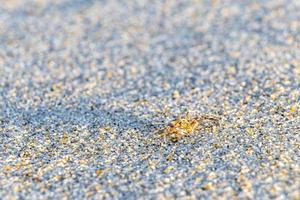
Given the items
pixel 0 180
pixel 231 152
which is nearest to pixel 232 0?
pixel 231 152

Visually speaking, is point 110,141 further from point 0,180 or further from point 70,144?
point 0,180

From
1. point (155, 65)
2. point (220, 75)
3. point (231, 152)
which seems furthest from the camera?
point (155, 65)

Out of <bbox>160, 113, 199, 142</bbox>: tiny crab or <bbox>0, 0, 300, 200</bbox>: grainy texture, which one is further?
<bbox>160, 113, 199, 142</bbox>: tiny crab

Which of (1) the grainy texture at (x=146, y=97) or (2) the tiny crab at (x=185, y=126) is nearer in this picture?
(1) the grainy texture at (x=146, y=97)

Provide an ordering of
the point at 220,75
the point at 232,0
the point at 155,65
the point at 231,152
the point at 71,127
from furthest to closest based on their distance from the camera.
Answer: the point at 232,0
the point at 155,65
the point at 220,75
the point at 71,127
the point at 231,152

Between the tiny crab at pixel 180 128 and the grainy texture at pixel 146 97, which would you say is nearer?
the grainy texture at pixel 146 97

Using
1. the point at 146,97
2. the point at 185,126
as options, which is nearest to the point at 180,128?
the point at 185,126
